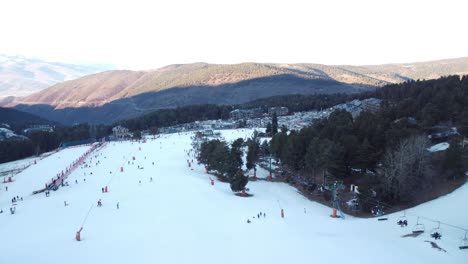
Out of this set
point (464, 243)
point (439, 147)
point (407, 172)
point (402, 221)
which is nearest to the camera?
point (464, 243)

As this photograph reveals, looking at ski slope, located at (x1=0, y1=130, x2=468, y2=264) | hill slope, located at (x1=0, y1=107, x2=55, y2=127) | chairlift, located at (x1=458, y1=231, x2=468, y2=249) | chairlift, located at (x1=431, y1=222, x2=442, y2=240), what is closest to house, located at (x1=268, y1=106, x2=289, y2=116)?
ski slope, located at (x1=0, y1=130, x2=468, y2=264)

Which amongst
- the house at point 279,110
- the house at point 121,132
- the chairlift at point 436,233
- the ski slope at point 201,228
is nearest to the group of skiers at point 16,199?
the ski slope at point 201,228

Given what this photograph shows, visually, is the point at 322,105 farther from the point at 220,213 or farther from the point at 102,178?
the point at 220,213

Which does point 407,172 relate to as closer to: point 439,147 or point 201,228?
point 439,147

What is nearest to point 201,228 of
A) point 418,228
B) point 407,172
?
point 418,228

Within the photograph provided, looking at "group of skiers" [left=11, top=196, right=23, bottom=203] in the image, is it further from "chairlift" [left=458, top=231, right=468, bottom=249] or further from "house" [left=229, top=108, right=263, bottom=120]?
"house" [left=229, top=108, right=263, bottom=120]
